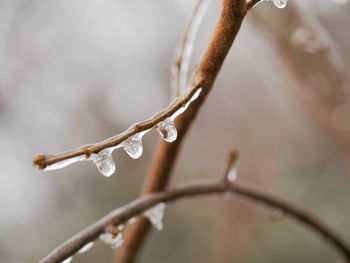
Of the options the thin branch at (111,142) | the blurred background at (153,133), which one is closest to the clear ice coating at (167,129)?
the thin branch at (111,142)

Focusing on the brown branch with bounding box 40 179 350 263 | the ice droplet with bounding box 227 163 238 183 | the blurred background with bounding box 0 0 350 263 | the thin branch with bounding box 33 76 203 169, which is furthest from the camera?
the blurred background with bounding box 0 0 350 263

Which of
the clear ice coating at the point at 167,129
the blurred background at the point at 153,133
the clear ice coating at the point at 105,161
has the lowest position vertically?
the blurred background at the point at 153,133

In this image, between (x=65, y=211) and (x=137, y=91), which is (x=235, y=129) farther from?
(x=65, y=211)

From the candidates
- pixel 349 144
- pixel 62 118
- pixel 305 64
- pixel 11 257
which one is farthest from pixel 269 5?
pixel 11 257

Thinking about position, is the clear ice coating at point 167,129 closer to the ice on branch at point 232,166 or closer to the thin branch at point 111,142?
the thin branch at point 111,142

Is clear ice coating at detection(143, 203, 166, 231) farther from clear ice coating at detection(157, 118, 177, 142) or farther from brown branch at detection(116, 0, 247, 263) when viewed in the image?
clear ice coating at detection(157, 118, 177, 142)

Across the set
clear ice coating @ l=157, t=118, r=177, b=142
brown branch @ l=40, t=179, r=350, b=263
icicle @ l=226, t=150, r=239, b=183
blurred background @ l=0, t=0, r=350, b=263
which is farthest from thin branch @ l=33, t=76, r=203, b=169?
blurred background @ l=0, t=0, r=350, b=263
